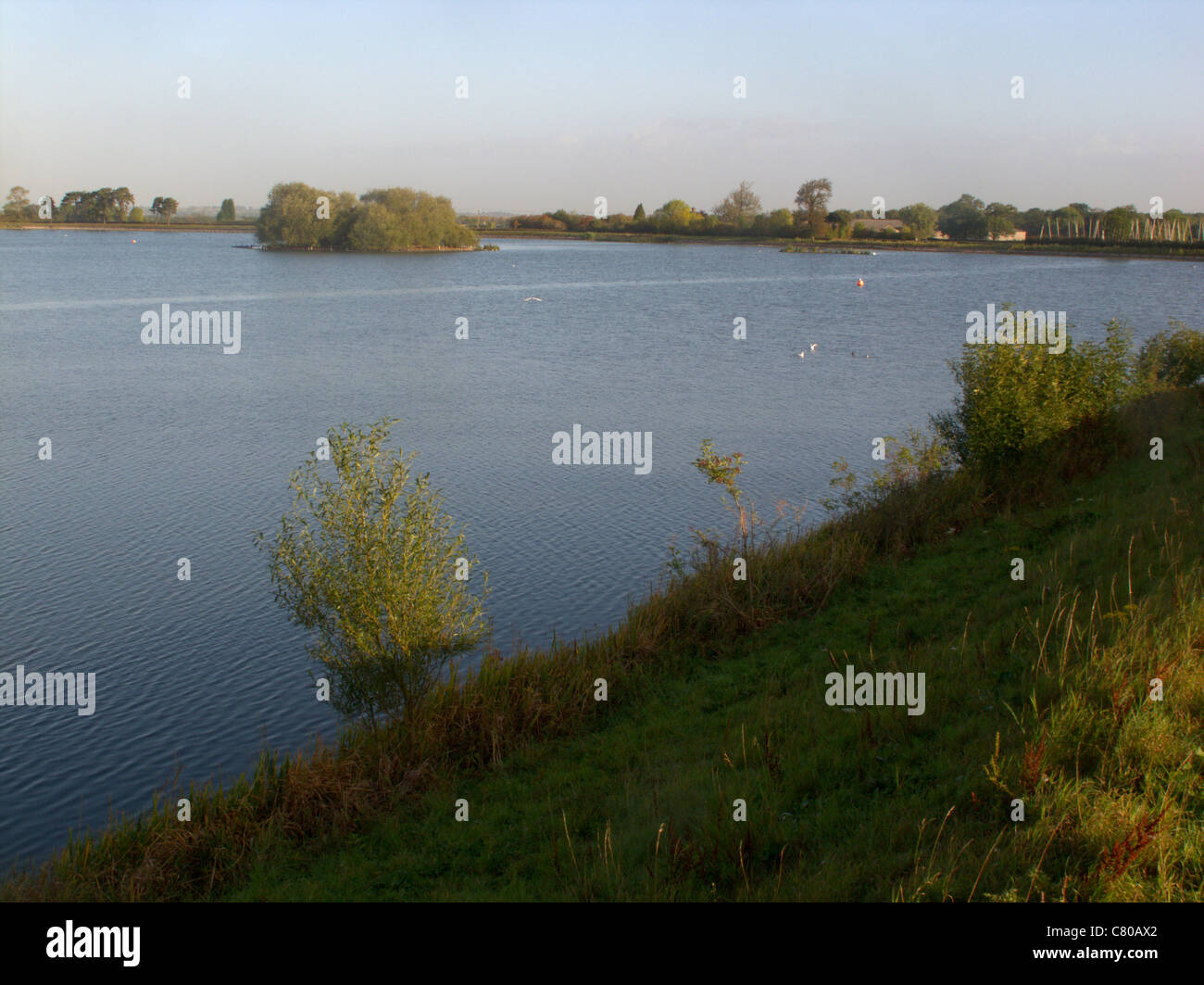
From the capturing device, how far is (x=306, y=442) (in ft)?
106

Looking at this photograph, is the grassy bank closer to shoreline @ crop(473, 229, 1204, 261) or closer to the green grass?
the green grass

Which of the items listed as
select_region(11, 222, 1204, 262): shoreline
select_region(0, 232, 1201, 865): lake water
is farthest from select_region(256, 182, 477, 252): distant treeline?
select_region(0, 232, 1201, 865): lake water

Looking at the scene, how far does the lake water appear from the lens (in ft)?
52.1

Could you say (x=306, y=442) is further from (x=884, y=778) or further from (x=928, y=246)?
(x=928, y=246)

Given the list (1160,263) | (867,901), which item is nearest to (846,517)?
(867,901)

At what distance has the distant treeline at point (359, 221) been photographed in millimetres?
Answer: 138875

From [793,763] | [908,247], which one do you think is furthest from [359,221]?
[793,763]

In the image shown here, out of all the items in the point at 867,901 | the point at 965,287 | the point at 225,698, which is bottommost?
the point at 225,698

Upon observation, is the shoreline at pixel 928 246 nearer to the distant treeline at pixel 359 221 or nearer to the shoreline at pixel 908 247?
the shoreline at pixel 908 247

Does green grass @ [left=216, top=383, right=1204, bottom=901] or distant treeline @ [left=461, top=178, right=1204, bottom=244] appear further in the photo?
distant treeline @ [left=461, top=178, right=1204, bottom=244]

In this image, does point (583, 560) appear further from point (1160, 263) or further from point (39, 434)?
point (1160, 263)

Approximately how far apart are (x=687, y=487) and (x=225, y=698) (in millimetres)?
15045

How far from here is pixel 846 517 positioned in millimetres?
19922

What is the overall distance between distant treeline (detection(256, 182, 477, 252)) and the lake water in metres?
54.5
